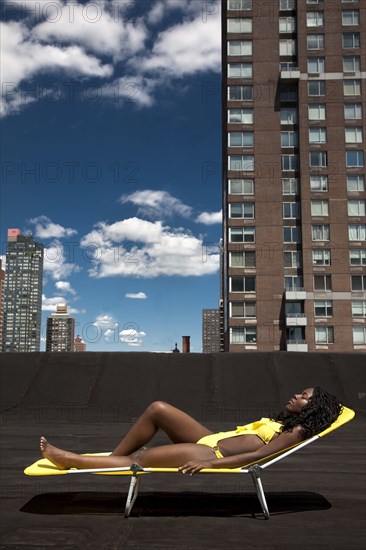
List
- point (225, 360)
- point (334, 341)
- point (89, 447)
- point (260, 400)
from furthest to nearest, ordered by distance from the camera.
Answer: point (334, 341)
point (225, 360)
point (260, 400)
point (89, 447)

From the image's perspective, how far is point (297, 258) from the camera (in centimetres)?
4559

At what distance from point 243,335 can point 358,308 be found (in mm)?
9859

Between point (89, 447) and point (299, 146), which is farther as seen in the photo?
point (299, 146)

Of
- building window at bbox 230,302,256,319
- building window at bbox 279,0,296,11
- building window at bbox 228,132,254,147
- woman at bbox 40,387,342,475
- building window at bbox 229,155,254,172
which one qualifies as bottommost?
woman at bbox 40,387,342,475

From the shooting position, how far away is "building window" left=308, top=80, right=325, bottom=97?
156 ft

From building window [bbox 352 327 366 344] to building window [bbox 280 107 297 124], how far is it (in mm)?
19219

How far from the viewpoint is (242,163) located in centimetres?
4703

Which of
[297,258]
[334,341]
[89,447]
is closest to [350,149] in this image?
[297,258]

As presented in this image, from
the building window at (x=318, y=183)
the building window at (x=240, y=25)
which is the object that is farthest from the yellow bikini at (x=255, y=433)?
the building window at (x=240, y=25)

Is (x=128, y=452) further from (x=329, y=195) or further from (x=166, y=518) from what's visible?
(x=329, y=195)

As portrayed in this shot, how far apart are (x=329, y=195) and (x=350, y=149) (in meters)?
4.67

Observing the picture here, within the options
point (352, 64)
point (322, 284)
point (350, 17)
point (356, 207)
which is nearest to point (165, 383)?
point (322, 284)

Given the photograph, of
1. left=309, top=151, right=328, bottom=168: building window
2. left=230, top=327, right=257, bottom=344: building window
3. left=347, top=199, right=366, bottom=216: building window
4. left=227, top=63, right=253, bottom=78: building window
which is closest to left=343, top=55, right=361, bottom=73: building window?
left=309, top=151, right=328, bottom=168: building window

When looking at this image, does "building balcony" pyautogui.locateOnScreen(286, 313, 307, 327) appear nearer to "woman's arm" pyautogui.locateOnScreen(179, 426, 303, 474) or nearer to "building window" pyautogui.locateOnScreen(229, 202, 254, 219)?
"building window" pyautogui.locateOnScreen(229, 202, 254, 219)
